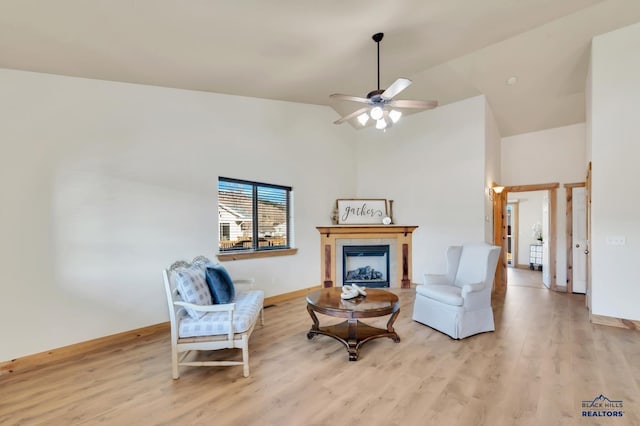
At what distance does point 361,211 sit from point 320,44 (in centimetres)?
329

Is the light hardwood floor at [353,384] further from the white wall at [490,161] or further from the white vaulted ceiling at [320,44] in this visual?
the white vaulted ceiling at [320,44]

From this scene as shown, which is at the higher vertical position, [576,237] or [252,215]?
[252,215]

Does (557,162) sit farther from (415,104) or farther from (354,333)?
(354,333)

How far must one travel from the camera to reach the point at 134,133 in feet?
11.0

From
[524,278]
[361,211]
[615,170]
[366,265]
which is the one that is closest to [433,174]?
[361,211]

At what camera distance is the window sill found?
415 centimetres

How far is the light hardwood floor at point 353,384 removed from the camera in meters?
2.01

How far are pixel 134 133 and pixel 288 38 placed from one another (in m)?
1.97

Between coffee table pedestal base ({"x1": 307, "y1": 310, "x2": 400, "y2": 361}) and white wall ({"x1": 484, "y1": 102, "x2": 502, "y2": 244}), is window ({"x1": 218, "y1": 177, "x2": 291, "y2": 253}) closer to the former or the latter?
coffee table pedestal base ({"x1": 307, "y1": 310, "x2": 400, "y2": 361})

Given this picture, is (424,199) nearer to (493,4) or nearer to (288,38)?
(493,4)

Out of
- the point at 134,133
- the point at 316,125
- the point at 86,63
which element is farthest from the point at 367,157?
the point at 86,63

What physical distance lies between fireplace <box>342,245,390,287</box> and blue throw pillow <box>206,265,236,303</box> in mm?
2881

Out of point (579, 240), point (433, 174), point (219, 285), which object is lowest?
point (219, 285)

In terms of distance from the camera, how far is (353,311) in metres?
2.80
